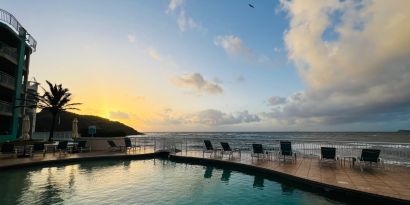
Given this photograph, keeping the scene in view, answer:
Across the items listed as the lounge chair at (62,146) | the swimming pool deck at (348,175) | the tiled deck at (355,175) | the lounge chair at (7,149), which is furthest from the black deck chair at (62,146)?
the tiled deck at (355,175)

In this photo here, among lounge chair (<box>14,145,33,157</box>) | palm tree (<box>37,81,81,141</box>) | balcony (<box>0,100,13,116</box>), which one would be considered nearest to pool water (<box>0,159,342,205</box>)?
lounge chair (<box>14,145,33,157</box>)

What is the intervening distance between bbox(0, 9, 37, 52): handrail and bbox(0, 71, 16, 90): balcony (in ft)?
15.6

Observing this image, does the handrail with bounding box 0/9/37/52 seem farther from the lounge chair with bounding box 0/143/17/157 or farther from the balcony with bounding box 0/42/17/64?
the lounge chair with bounding box 0/143/17/157

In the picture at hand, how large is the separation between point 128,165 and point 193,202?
8381 millimetres

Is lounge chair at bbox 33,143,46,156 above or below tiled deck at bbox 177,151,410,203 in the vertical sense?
above

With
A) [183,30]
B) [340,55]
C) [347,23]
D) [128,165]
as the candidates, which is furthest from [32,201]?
[340,55]

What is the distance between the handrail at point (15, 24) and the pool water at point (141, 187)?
16.3 metres

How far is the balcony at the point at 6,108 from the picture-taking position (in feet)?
73.7

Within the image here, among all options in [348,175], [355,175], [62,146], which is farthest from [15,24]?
[355,175]

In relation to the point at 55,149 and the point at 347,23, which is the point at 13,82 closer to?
the point at 55,149

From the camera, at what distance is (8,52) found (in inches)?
912

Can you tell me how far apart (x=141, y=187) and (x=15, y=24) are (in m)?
23.9

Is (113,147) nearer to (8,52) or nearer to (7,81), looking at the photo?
(7,81)

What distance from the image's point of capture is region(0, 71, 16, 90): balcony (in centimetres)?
2216
